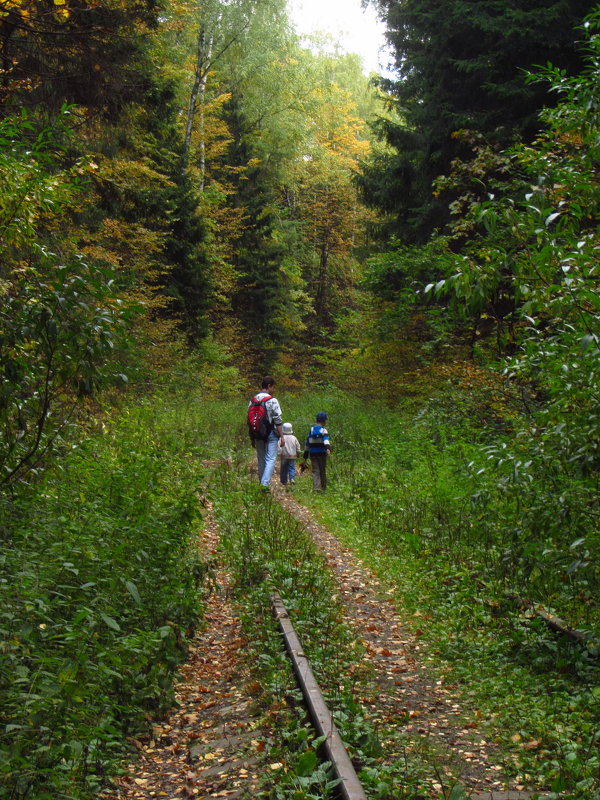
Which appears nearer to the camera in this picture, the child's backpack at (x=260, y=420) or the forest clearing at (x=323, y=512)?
the forest clearing at (x=323, y=512)

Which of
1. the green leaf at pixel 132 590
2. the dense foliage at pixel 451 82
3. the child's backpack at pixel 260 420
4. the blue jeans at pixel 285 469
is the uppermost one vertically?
the dense foliage at pixel 451 82

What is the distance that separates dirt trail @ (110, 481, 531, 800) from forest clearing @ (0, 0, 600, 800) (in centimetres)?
3

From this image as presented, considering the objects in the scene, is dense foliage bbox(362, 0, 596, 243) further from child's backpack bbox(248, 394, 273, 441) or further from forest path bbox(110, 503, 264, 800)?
forest path bbox(110, 503, 264, 800)

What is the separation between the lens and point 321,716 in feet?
14.8

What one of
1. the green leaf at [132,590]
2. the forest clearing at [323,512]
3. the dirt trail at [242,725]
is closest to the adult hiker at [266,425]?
the forest clearing at [323,512]

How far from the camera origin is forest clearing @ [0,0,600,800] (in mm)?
4242

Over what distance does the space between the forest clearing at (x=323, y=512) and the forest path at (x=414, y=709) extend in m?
0.03

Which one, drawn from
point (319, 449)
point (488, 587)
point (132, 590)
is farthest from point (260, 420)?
point (132, 590)

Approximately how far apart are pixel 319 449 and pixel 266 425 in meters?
1.99

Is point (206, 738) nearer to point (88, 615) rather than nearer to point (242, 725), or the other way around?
point (242, 725)

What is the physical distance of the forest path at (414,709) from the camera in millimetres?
4199

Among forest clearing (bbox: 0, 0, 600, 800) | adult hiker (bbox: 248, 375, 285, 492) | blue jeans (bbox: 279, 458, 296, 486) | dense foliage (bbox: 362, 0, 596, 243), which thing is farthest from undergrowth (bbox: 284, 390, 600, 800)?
dense foliage (bbox: 362, 0, 596, 243)

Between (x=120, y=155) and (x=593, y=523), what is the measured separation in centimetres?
1598

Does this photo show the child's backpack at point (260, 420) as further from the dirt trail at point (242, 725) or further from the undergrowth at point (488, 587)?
the dirt trail at point (242, 725)
